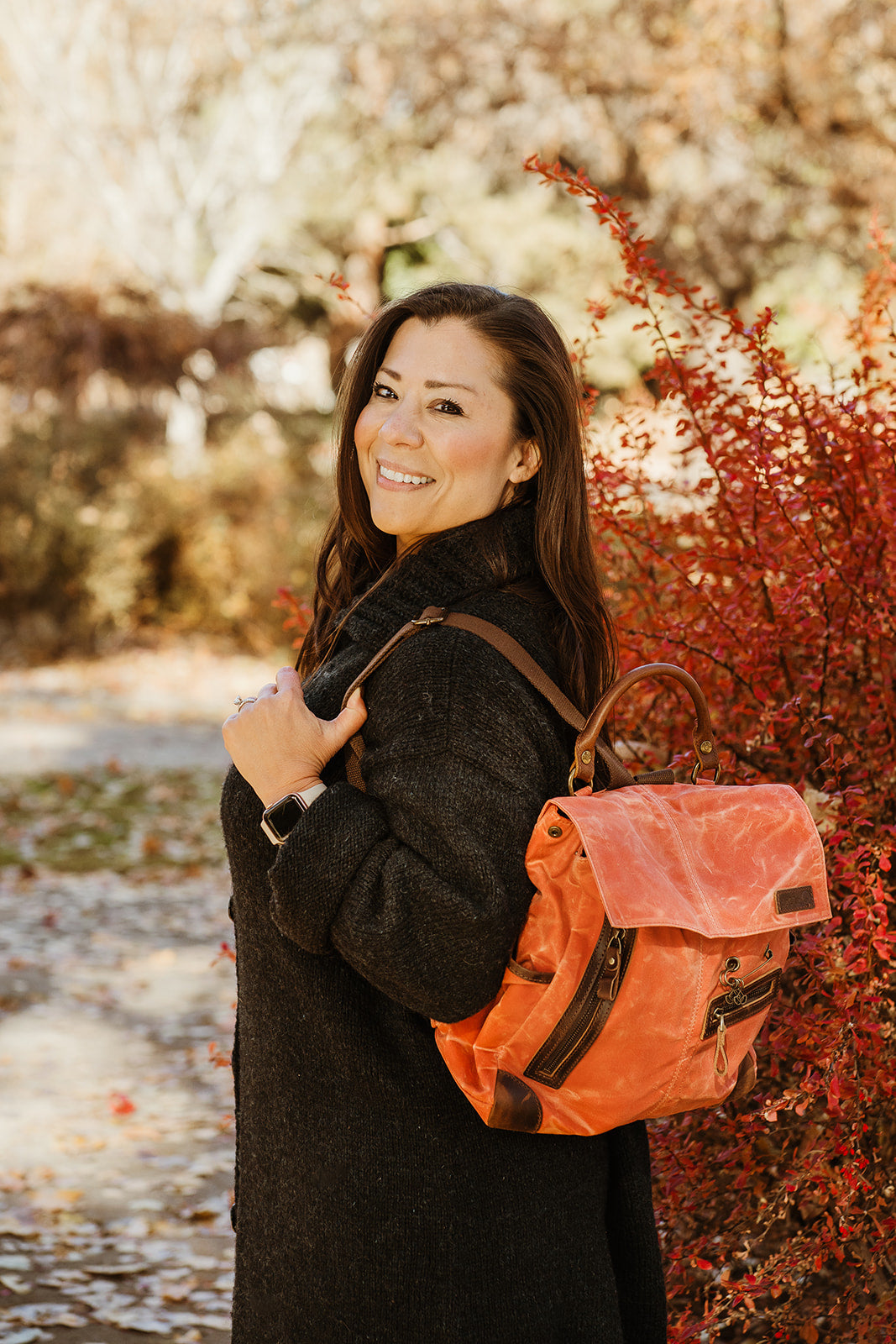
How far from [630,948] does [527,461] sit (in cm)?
76

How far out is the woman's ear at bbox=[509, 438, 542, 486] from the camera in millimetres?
1871

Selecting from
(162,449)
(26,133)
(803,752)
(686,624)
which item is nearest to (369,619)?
(686,624)

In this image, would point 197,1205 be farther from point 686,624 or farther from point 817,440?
point 817,440

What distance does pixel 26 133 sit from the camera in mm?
16859

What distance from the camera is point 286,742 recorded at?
1668mm

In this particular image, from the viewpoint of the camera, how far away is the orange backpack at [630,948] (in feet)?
4.92

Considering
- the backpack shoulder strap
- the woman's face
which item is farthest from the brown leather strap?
the woman's face

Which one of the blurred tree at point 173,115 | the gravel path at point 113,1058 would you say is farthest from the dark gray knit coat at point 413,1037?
the blurred tree at point 173,115

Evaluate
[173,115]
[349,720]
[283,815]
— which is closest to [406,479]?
[349,720]

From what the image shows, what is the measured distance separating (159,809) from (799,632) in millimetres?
6714

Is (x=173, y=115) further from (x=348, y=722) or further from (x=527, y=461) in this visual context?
(x=348, y=722)

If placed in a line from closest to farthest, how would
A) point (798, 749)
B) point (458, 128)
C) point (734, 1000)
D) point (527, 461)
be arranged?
point (734, 1000), point (527, 461), point (798, 749), point (458, 128)

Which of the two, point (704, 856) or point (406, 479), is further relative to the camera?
point (406, 479)

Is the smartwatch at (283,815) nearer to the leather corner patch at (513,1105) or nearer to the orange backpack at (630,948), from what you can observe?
the orange backpack at (630,948)
